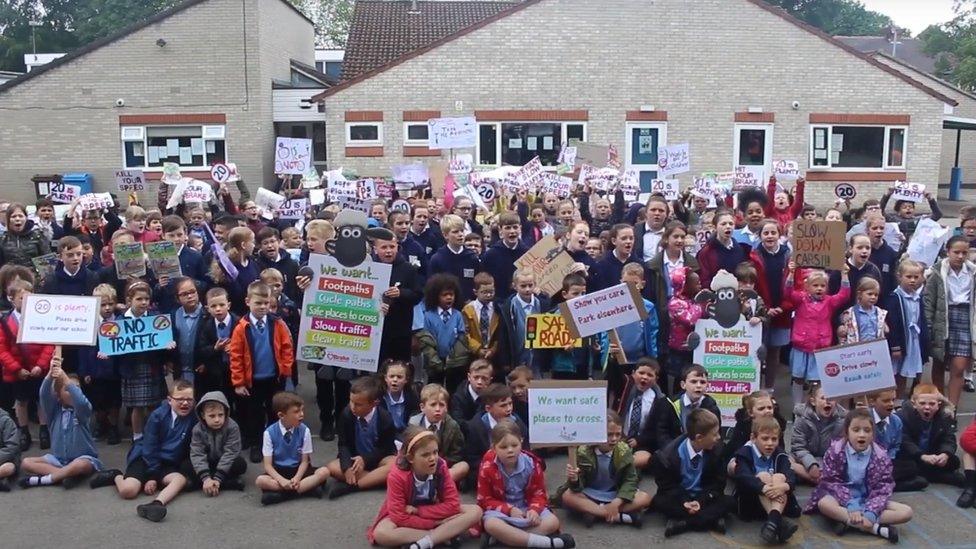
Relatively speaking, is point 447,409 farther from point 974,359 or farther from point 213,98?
point 213,98

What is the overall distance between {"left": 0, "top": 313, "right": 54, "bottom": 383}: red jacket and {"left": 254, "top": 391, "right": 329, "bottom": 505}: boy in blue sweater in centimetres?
228

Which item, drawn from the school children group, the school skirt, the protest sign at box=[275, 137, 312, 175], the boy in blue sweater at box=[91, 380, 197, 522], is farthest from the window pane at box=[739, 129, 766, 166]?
the boy in blue sweater at box=[91, 380, 197, 522]

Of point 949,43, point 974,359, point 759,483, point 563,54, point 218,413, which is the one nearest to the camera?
point 759,483

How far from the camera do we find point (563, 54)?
22.6 meters

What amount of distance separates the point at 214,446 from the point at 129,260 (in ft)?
7.56

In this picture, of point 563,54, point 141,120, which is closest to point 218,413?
point 563,54

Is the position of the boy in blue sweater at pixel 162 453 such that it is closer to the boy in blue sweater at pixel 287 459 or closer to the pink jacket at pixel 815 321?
the boy in blue sweater at pixel 287 459

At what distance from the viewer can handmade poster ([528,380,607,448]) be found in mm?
6172

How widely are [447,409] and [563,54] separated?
1695cm

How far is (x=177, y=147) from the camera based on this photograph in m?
24.0

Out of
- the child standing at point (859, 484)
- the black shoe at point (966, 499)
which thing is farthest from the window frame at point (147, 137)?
the black shoe at point (966, 499)

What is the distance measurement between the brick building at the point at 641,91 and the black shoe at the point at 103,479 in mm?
16027

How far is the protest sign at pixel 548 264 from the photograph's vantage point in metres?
8.04

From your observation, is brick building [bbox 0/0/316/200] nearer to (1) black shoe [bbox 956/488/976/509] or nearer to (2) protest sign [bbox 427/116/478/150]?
(2) protest sign [bbox 427/116/478/150]
